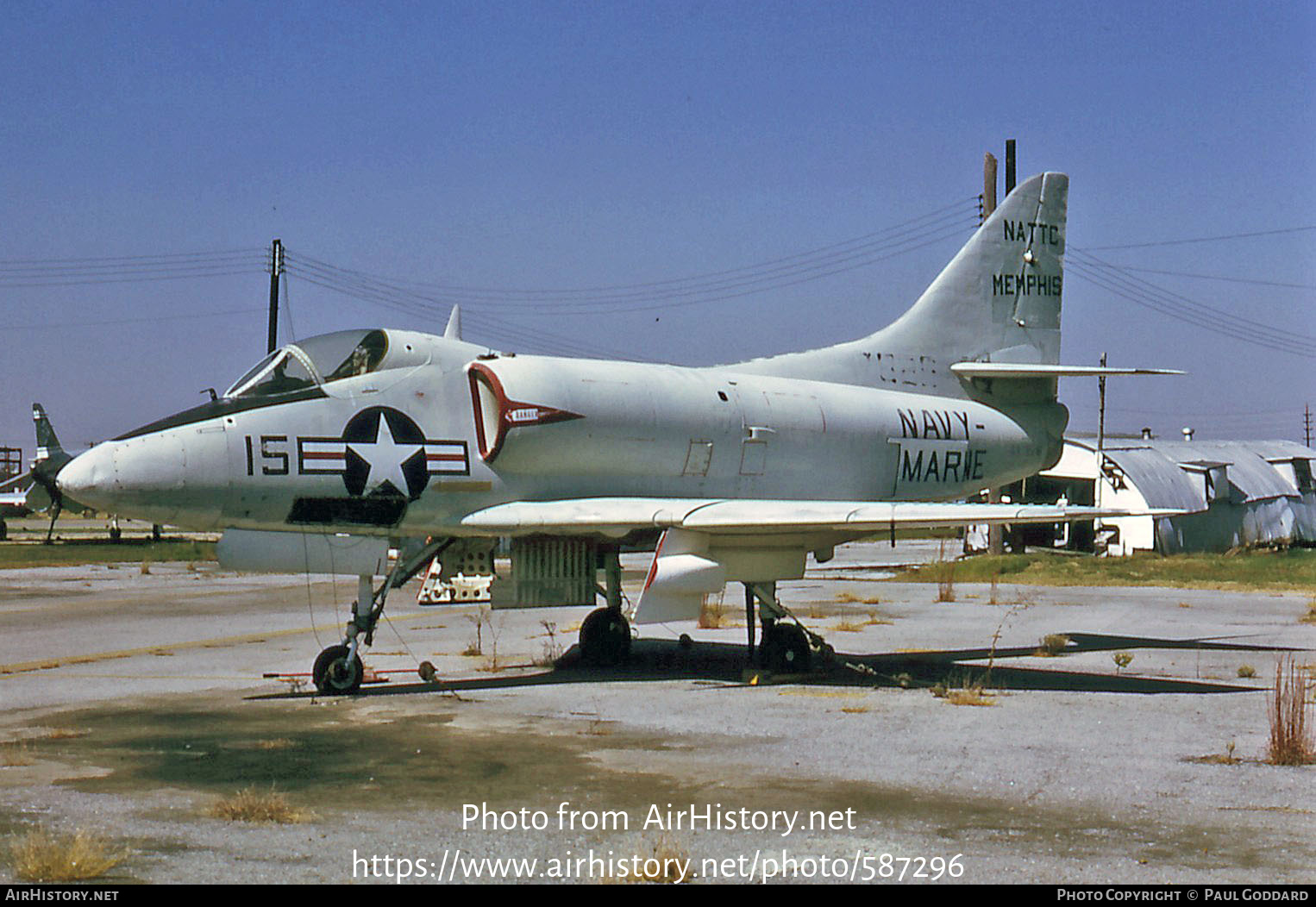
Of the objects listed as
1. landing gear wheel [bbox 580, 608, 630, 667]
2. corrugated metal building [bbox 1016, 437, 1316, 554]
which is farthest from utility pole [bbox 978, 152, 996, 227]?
landing gear wheel [bbox 580, 608, 630, 667]

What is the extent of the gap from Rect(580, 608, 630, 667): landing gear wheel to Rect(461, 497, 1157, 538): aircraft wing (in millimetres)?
2304

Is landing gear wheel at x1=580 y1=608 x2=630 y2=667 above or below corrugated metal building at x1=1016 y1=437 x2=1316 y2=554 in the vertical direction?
below

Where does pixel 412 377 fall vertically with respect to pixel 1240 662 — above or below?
above

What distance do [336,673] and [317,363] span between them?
Result: 9.93 ft

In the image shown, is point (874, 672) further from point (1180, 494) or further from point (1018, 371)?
point (1180, 494)

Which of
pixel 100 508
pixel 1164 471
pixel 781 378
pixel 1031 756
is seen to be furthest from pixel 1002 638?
pixel 1164 471

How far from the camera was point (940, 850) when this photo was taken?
6.98 meters

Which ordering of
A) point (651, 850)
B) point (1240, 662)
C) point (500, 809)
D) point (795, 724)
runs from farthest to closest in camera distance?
1. point (1240, 662)
2. point (795, 724)
3. point (500, 809)
4. point (651, 850)

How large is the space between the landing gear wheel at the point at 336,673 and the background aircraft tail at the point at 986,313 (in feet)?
24.1

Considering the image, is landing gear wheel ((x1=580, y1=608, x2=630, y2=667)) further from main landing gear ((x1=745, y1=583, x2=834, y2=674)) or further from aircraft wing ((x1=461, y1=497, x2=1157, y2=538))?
aircraft wing ((x1=461, y1=497, x2=1157, y2=538))

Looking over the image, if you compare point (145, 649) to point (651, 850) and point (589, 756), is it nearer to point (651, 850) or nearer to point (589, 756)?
point (589, 756)

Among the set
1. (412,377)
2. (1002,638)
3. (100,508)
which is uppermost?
(412,377)

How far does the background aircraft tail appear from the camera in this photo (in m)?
18.0
